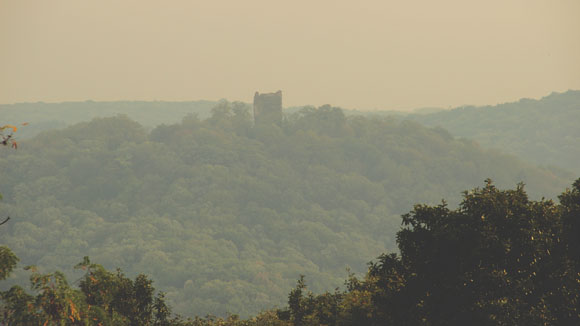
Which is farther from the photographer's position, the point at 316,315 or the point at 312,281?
the point at 312,281

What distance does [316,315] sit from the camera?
2720cm

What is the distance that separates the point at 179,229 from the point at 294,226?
112 feet

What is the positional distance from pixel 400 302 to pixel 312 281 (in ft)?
457

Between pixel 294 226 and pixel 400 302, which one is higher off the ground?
pixel 400 302

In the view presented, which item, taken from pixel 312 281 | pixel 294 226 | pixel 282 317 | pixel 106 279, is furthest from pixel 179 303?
pixel 106 279

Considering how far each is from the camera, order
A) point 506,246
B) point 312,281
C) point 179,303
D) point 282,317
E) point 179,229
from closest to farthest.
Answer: point 506,246, point 282,317, point 179,303, point 312,281, point 179,229

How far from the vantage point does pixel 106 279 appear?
64.2ft

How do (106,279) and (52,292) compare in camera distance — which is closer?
(52,292)

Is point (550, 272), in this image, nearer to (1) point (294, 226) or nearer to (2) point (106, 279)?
(2) point (106, 279)

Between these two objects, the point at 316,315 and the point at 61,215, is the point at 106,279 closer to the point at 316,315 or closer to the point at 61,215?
the point at 316,315

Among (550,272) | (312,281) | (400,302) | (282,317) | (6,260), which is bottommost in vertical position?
(312,281)

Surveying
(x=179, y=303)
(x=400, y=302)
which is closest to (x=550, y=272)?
(x=400, y=302)

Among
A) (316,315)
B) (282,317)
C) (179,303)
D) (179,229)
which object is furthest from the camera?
(179,229)

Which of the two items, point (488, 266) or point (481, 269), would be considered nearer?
point (481, 269)
